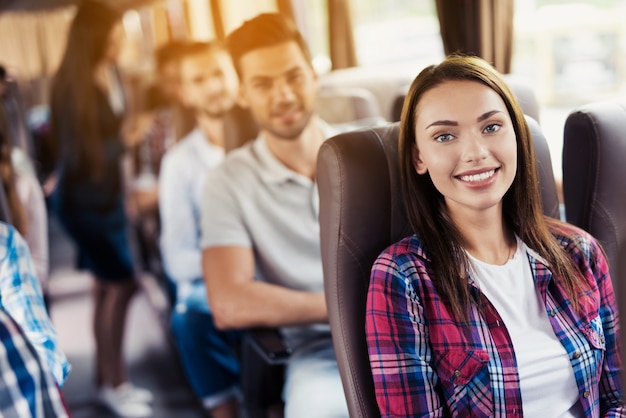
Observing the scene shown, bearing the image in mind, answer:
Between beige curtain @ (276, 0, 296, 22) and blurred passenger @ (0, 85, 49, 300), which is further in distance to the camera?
beige curtain @ (276, 0, 296, 22)

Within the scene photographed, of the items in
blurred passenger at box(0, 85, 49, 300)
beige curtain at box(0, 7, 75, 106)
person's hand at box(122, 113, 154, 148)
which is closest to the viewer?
blurred passenger at box(0, 85, 49, 300)

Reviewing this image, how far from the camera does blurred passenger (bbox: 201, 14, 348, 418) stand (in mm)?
1979

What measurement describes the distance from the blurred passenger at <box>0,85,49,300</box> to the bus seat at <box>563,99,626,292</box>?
5.40 feet

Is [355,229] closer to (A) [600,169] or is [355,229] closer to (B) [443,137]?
(B) [443,137]

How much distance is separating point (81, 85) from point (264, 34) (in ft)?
2.58

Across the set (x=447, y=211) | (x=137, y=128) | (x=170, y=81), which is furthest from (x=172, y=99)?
(x=447, y=211)

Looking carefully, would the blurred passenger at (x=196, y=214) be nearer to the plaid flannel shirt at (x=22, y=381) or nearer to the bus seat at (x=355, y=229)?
the bus seat at (x=355, y=229)

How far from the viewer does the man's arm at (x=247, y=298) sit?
1952 mm

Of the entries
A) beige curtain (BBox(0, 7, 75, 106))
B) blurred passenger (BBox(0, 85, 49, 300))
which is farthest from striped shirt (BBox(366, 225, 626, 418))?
beige curtain (BBox(0, 7, 75, 106))

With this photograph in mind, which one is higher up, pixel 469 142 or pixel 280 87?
pixel 280 87

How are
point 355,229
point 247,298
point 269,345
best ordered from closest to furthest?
point 355,229
point 269,345
point 247,298

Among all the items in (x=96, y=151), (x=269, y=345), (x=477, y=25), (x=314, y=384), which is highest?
(x=477, y=25)

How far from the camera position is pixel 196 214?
8.69 feet

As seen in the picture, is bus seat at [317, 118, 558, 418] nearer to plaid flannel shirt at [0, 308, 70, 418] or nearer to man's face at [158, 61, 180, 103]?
plaid flannel shirt at [0, 308, 70, 418]
